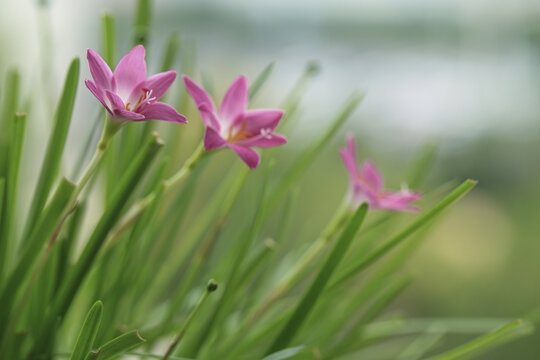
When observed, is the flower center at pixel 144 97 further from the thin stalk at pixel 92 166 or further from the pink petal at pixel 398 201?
the pink petal at pixel 398 201

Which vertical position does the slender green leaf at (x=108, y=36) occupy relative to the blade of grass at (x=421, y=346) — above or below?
above

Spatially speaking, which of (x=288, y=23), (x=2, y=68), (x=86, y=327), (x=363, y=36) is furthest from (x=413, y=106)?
(x=86, y=327)

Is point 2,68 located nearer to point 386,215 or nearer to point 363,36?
point 386,215

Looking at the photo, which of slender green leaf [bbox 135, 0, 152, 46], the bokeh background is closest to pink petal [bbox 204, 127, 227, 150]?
slender green leaf [bbox 135, 0, 152, 46]

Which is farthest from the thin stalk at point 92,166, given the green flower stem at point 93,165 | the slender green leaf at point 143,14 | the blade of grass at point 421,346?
the blade of grass at point 421,346

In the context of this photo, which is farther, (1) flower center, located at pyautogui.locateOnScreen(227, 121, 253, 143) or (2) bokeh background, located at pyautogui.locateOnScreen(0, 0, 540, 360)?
(2) bokeh background, located at pyautogui.locateOnScreen(0, 0, 540, 360)

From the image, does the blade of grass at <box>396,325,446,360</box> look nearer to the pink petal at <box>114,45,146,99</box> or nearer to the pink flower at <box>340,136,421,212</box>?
the pink flower at <box>340,136,421,212</box>
